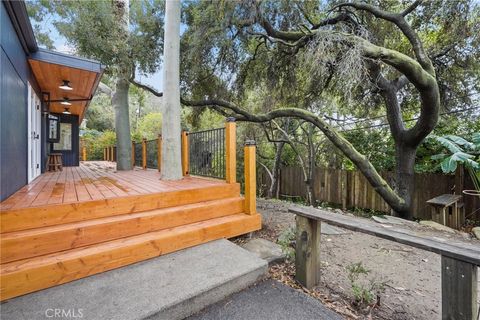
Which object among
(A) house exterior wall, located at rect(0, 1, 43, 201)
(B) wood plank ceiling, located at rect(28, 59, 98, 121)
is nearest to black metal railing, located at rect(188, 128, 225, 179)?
(B) wood plank ceiling, located at rect(28, 59, 98, 121)

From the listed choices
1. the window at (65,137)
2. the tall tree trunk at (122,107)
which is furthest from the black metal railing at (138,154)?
the window at (65,137)

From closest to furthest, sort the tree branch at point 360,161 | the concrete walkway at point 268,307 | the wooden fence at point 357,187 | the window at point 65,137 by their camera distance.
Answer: the concrete walkway at point 268,307
the tree branch at point 360,161
the wooden fence at point 357,187
the window at point 65,137

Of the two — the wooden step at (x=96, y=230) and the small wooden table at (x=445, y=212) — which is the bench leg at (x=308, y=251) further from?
the small wooden table at (x=445, y=212)

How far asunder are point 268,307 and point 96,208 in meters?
2.00

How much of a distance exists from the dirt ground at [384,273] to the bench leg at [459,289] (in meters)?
0.58

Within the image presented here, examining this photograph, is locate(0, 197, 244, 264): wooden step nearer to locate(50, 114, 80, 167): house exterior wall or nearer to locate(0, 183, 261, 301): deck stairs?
locate(0, 183, 261, 301): deck stairs

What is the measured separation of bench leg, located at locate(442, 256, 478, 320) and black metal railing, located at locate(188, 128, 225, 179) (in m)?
3.09

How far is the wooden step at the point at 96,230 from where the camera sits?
1979mm

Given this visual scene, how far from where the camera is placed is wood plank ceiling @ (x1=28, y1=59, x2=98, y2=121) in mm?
4301

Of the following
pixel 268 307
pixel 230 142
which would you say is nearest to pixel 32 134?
pixel 230 142

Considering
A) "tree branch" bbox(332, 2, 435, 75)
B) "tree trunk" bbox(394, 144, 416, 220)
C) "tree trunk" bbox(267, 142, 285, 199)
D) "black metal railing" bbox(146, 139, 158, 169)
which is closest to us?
"tree branch" bbox(332, 2, 435, 75)

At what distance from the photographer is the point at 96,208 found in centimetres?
252

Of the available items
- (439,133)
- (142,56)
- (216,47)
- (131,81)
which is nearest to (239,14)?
(216,47)

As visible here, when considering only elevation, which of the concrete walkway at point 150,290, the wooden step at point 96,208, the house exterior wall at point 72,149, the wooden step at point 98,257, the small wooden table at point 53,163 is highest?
the house exterior wall at point 72,149
